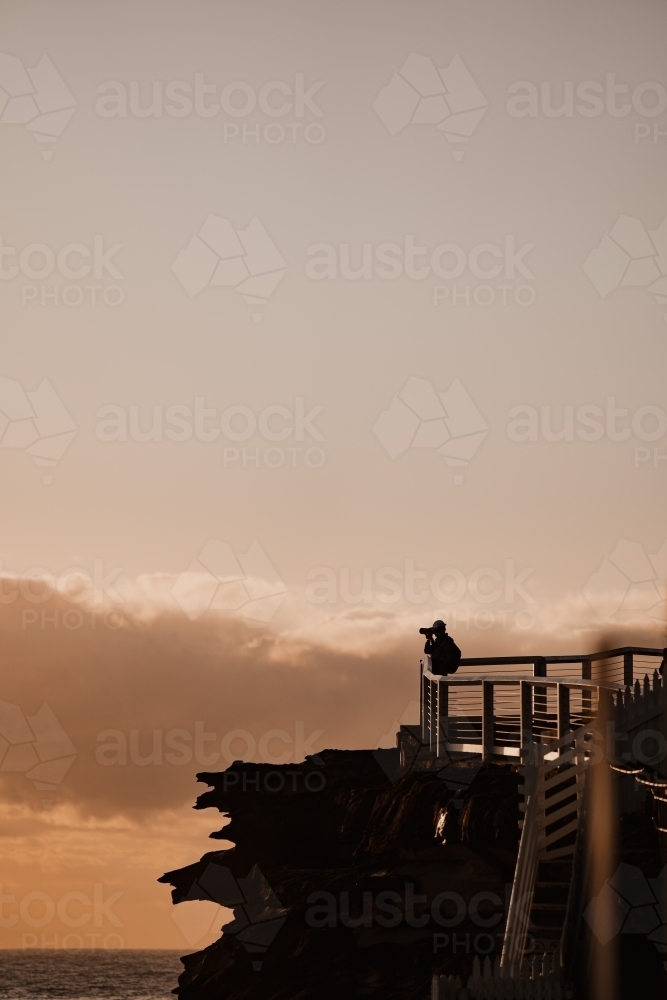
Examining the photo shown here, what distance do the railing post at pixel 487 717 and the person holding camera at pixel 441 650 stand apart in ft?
9.09

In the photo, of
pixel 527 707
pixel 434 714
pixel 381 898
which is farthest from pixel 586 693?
pixel 381 898

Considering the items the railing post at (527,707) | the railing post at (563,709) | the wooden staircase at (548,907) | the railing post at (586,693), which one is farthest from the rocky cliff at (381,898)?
the railing post at (586,693)

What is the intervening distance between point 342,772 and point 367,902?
28.5 ft

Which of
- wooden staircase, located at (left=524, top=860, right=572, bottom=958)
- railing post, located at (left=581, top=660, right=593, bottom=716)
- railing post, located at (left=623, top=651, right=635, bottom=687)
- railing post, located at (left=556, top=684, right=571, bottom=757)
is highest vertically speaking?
railing post, located at (left=623, top=651, right=635, bottom=687)

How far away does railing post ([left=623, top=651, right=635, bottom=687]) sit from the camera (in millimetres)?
25438

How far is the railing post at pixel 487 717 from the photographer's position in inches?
859

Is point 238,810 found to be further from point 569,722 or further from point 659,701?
point 659,701

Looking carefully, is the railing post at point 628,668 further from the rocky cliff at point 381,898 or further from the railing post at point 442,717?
the rocky cliff at point 381,898

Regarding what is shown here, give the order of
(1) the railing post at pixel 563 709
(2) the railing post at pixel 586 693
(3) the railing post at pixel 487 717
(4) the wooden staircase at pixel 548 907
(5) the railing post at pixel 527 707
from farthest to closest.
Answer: (3) the railing post at pixel 487 717, (5) the railing post at pixel 527 707, (2) the railing post at pixel 586 693, (1) the railing post at pixel 563 709, (4) the wooden staircase at pixel 548 907

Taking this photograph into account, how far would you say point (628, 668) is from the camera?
2550 centimetres

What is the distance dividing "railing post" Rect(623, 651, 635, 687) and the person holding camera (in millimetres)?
3401

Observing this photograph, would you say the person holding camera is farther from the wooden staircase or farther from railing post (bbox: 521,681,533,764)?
the wooden staircase

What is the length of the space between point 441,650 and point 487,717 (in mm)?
3095

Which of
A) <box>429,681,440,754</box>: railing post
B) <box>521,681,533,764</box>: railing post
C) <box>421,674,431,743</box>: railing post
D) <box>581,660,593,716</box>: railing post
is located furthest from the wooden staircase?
<box>421,674,431,743</box>: railing post
